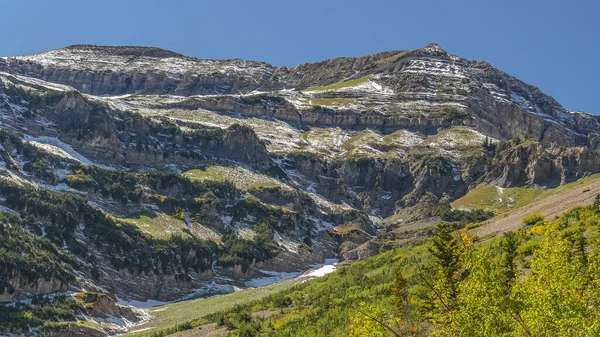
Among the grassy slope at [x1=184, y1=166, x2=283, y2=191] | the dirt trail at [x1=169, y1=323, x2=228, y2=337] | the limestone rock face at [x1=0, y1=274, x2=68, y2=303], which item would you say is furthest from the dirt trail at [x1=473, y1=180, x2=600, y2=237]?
the grassy slope at [x1=184, y1=166, x2=283, y2=191]

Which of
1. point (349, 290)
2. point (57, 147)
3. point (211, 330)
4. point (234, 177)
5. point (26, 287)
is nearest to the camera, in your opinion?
point (349, 290)

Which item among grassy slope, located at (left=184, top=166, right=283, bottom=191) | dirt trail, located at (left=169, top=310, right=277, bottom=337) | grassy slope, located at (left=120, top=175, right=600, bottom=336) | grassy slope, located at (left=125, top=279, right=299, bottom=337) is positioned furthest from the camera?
grassy slope, located at (left=184, top=166, right=283, bottom=191)

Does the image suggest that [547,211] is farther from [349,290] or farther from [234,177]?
[234,177]

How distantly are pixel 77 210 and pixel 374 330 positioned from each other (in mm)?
112764

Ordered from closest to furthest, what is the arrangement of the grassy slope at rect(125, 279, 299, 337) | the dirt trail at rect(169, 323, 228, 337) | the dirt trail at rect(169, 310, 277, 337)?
1. the dirt trail at rect(169, 323, 228, 337)
2. the dirt trail at rect(169, 310, 277, 337)
3. the grassy slope at rect(125, 279, 299, 337)

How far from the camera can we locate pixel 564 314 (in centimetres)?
2433

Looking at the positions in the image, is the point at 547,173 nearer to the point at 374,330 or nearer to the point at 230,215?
the point at 230,215

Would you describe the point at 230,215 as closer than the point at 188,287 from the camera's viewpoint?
No

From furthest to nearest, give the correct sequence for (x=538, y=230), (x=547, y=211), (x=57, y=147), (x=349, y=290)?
(x=57, y=147) → (x=547, y=211) → (x=349, y=290) → (x=538, y=230)

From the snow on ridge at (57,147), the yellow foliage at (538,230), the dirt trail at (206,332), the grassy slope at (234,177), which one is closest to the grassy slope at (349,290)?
the yellow foliage at (538,230)

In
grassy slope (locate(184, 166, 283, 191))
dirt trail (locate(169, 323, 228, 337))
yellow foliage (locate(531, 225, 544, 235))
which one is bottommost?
dirt trail (locate(169, 323, 228, 337))

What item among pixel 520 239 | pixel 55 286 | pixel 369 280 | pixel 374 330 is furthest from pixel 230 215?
pixel 374 330

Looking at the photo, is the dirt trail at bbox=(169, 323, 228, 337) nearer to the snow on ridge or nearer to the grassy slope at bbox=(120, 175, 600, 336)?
the grassy slope at bbox=(120, 175, 600, 336)

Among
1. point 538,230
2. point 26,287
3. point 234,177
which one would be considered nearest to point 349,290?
point 538,230
